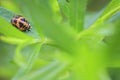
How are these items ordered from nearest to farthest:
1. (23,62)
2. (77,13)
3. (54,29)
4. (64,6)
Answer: (54,29) → (23,62) → (77,13) → (64,6)

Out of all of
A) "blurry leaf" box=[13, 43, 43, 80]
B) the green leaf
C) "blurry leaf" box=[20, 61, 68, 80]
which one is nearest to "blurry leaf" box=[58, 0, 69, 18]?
the green leaf

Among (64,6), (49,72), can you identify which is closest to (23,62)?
(49,72)

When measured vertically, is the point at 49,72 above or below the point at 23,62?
below

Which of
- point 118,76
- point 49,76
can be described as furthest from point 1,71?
point 49,76

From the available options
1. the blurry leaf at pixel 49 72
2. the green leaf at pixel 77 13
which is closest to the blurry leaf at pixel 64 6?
the green leaf at pixel 77 13

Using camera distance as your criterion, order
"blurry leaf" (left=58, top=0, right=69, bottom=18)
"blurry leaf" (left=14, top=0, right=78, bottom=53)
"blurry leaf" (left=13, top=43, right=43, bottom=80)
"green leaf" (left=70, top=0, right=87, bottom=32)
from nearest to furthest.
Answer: "blurry leaf" (left=14, top=0, right=78, bottom=53) < "blurry leaf" (left=13, top=43, right=43, bottom=80) < "green leaf" (left=70, top=0, right=87, bottom=32) < "blurry leaf" (left=58, top=0, right=69, bottom=18)

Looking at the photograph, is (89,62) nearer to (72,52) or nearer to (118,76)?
(72,52)

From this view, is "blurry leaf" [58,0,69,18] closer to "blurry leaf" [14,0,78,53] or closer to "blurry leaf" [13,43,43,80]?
"blurry leaf" [13,43,43,80]

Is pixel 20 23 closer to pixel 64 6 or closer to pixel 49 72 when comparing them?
pixel 64 6
